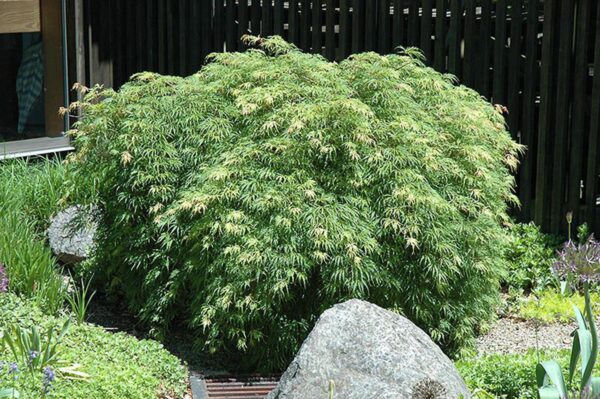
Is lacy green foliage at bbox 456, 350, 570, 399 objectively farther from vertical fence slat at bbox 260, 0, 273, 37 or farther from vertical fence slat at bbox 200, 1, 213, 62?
vertical fence slat at bbox 200, 1, 213, 62

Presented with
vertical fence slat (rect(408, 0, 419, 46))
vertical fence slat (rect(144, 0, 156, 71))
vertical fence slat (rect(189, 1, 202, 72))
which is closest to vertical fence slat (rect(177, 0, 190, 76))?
vertical fence slat (rect(189, 1, 202, 72))

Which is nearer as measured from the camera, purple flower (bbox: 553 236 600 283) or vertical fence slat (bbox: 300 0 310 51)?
purple flower (bbox: 553 236 600 283)

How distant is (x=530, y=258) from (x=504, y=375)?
9.75 feet

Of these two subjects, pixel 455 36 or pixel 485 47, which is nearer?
pixel 485 47

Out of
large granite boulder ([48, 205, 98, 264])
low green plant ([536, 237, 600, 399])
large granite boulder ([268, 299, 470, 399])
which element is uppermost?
low green plant ([536, 237, 600, 399])

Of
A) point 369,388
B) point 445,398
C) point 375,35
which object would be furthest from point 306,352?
point 375,35

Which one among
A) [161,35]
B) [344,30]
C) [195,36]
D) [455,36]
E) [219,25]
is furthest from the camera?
[161,35]

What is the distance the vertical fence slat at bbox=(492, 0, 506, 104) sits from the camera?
380 inches

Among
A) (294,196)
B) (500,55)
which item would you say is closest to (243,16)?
(500,55)

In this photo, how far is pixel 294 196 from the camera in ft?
23.3

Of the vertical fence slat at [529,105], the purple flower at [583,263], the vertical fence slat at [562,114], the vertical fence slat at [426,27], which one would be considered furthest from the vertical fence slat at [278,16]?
the purple flower at [583,263]

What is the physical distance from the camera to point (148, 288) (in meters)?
7.72

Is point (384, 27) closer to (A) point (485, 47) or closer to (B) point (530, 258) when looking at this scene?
(A) point (485, 47)

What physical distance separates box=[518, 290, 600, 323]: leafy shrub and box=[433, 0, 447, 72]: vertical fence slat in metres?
2.51
